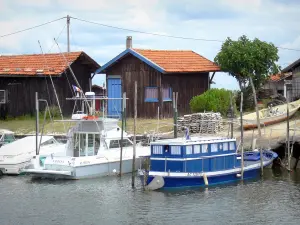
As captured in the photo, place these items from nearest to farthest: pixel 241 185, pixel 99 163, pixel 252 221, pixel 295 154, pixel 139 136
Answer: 1. pixel 252 221
2. pixel 241 185
3. pixel 99 163
4. pixel 295 154
5. pixel 139 136

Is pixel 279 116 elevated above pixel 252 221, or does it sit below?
above

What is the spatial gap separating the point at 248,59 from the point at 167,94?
5.51 m

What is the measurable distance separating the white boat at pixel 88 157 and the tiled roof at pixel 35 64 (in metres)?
11.8

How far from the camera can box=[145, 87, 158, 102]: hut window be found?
4103 cm

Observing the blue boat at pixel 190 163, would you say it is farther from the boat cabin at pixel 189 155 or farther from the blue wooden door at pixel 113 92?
the blue wooden door at pixel 113 92

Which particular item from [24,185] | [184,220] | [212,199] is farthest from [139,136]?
[184,220]

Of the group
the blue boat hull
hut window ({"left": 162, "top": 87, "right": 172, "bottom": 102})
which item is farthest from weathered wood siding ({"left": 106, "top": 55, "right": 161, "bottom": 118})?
the blue boat hull

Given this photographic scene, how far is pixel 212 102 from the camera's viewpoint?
38.1 meters

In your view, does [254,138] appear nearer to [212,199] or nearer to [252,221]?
[212,199]

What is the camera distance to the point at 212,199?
2494cm

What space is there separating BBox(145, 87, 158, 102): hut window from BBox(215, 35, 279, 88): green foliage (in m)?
4.66

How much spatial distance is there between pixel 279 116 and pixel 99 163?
39.3 feet

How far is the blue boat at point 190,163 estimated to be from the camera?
26750 mm

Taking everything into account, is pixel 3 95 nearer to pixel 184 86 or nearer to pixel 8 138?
pixel 8 138
